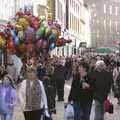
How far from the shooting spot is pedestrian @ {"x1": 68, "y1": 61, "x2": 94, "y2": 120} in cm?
1377

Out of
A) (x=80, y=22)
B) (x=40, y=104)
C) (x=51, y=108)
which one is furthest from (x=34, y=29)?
(x=80, y=22)

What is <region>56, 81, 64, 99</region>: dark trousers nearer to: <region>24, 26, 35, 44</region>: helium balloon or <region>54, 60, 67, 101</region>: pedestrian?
<region>54, 60, 67, 101</region>: pedestrian

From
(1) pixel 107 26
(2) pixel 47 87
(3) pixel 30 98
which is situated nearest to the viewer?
(3) pixel 30 98

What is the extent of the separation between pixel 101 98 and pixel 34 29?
1075 centimetres

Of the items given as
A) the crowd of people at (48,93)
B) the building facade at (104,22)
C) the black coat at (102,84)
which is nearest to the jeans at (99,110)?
the crowd of people at (48,93)

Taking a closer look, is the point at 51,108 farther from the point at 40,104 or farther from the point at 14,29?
the point at 14,29

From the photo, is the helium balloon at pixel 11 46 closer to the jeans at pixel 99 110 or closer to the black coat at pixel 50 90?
the black coat at pixel 50 90

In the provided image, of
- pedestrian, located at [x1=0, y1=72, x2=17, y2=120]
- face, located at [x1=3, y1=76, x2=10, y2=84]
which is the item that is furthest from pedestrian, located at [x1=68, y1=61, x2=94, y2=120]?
face, located at [x1=3, y1=76, x2=10, y2=84]

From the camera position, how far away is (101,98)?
1534cm

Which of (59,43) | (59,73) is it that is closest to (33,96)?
(59,73)

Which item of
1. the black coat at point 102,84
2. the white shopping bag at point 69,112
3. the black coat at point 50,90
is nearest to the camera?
the white shopping bag at point 69,112

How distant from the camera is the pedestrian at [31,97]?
41.4 ft

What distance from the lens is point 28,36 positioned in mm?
25422

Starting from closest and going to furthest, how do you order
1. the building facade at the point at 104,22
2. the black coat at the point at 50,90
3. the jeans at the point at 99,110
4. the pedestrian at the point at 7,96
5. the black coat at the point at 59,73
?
the pedestrian at the point at 7,96 < the black coat at the point at 50,90 < the jeans at the point at 99,110 < the black coat at the point at 59,73 < the building facade at the point at 104,22
